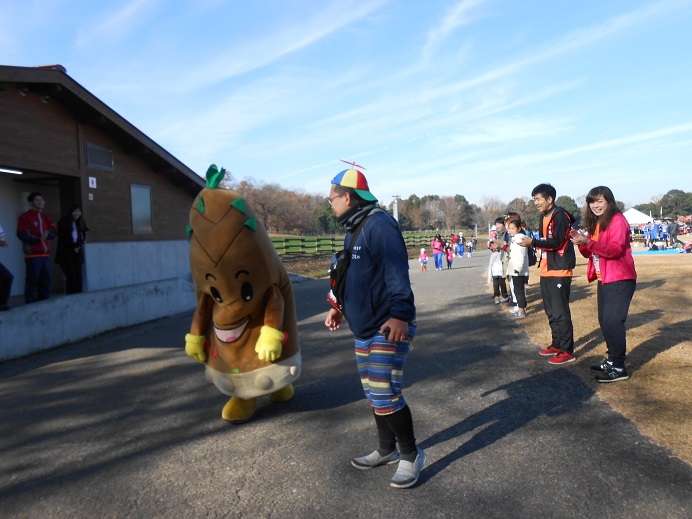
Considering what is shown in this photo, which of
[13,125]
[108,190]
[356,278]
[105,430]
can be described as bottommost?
[105,430]

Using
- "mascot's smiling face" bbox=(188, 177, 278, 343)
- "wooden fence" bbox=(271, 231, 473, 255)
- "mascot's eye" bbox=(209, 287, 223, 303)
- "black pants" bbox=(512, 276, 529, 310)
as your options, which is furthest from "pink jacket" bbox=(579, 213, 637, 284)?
"wooden fence" bbox=(271, 231, 473, 255)

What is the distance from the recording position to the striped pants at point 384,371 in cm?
304

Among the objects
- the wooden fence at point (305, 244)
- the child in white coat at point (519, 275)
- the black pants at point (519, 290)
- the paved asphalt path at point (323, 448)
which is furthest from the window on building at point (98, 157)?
the wooden fence at point (305, 244)

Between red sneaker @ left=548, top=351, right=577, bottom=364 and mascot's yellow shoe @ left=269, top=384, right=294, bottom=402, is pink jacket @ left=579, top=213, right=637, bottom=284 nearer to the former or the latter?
red sneaker @ left=548, top=351, right=577, bottom=364

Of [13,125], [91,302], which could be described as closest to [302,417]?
[91,302]

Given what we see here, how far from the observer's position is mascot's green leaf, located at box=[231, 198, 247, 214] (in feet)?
13.2

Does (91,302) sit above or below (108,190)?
below

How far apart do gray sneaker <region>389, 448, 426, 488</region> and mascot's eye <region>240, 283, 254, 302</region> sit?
177 centimetres

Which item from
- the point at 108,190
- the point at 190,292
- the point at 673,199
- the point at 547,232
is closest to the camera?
the point at 547,232

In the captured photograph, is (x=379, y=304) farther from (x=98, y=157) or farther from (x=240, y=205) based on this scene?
(x=98, y=157)

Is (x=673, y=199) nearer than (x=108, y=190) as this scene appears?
No

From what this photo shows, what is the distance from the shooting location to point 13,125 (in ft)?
26.2

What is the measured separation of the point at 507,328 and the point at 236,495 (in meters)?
5.96

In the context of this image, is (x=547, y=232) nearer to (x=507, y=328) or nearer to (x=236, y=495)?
(x=507, y=328)
